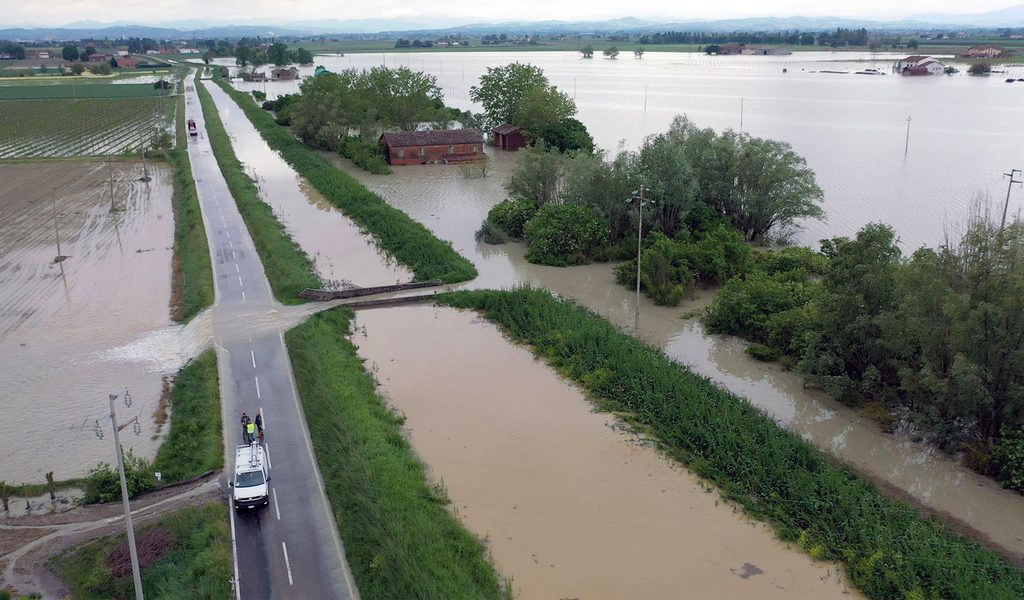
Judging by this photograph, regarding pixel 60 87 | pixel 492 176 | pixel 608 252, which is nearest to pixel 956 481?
pixel 608 252

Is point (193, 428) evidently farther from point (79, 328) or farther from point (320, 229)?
point (320, 229)

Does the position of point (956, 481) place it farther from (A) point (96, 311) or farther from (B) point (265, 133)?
(B) point (265, 133)

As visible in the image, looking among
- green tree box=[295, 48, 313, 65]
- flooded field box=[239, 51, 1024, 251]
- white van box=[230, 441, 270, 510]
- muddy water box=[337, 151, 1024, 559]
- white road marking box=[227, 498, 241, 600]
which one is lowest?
muddy water box=[337, 151, 1024, 559]

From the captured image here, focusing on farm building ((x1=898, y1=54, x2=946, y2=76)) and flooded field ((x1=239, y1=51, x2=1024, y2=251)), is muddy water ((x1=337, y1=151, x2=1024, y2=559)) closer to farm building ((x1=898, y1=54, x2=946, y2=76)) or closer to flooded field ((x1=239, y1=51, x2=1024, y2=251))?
flooded field ((x1=239, y1=51, x2=1024, y2=251))

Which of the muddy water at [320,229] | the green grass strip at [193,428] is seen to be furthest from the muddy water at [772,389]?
the green grass strip at [193,428]

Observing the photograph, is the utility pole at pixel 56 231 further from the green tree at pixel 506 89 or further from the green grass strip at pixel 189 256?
the green tree at pixel 506 89

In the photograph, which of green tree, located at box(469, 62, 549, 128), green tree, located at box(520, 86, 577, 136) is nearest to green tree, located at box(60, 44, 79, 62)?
green tree, located at box(469, 62, 549, 128)
